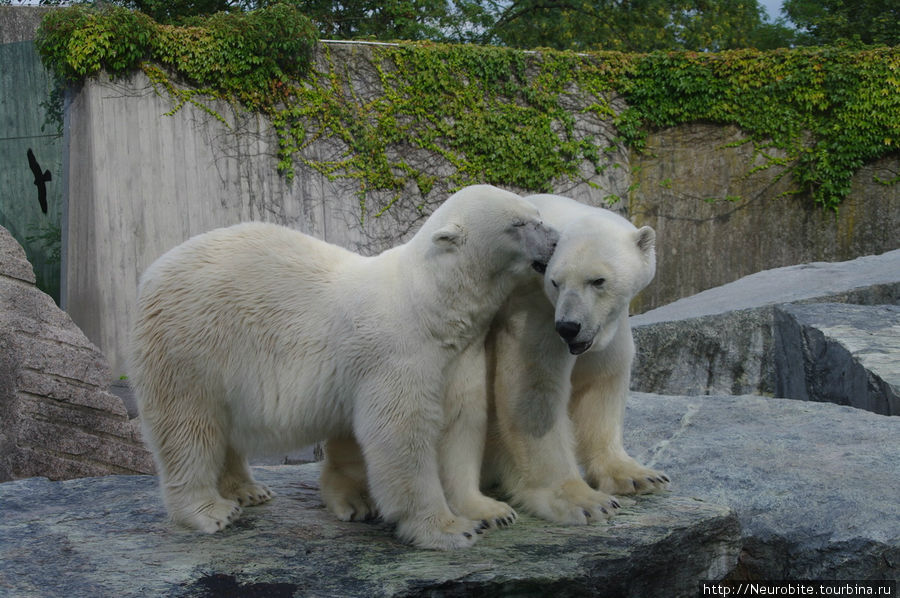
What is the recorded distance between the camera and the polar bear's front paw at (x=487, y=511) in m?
3.02

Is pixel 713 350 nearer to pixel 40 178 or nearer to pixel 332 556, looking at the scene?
pixel 332 556

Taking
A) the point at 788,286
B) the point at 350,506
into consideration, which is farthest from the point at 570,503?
the point at 788,286

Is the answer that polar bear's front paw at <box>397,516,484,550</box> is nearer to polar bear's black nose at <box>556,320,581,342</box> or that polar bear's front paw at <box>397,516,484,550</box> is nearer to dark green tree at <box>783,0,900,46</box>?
polar bear's black nose at <box>556,320,581,342</box>

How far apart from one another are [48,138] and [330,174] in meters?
3.41

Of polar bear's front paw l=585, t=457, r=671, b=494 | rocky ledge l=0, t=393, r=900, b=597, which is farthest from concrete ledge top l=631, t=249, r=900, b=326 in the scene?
polar bear's front paw l=585, t=457, r=671, b=494

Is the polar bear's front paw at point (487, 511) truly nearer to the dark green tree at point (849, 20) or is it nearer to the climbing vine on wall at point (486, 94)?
the climbing vine on wall at point (486, 94)

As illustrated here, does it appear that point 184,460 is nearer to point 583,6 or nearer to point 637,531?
point 637,531

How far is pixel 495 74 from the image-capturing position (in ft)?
34.4

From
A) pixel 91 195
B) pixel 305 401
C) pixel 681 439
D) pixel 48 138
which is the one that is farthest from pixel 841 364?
pixel 48 138

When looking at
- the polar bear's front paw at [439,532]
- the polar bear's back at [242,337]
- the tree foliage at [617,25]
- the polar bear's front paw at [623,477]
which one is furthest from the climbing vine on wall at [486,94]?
the tree foliage at [617,25]

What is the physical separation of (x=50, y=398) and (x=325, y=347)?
9.08 feet

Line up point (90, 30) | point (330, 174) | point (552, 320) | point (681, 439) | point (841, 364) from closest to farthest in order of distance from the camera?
point (552, 320)
point (681, 439)
point (841, 364)
point (90, 30)
point (330, 174)

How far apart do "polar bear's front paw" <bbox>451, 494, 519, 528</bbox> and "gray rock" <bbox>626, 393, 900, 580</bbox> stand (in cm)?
80

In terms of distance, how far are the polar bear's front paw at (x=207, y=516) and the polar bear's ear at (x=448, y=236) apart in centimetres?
120
